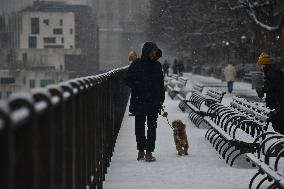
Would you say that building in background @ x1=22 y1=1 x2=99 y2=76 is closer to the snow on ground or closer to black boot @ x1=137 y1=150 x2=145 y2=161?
the snow on ground

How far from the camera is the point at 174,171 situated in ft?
31.4

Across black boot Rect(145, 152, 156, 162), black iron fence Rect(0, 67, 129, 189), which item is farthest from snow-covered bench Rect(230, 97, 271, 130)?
black iron fence Rect(0, 67, 129, 189)

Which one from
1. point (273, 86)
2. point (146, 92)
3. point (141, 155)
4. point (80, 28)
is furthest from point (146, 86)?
point (80, 28)

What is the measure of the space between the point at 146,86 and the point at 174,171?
5.84 ft

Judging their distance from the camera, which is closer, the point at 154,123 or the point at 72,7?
the point at 154,123

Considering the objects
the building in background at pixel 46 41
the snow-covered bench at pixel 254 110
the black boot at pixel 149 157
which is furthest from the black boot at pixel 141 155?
the building in background at pixel 46 41

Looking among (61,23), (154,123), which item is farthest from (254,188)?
(61,23)

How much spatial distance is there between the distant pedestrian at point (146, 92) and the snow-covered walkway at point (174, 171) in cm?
40

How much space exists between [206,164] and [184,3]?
66.6 metres

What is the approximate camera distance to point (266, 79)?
11305 mm

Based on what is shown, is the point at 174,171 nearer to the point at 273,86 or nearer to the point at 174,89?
the point at 273,86

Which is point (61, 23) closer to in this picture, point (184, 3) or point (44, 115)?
point (184, 3)

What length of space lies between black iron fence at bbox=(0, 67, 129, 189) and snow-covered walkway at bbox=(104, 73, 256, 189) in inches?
79.0

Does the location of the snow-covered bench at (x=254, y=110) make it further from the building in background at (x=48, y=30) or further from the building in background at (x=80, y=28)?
the building in background at (x=48, y=30)
